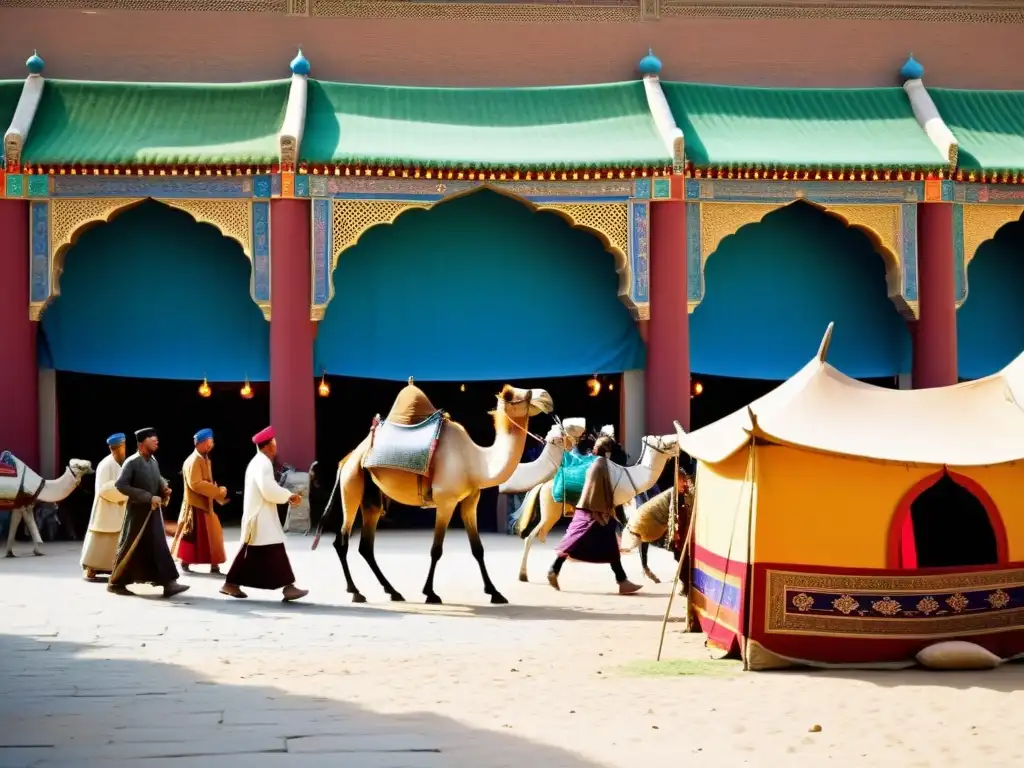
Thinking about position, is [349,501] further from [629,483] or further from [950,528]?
[950,528]

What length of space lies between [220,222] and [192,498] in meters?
6.20

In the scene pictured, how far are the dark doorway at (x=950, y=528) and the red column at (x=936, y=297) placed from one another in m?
9.24

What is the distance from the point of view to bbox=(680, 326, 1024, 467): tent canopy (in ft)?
30.2

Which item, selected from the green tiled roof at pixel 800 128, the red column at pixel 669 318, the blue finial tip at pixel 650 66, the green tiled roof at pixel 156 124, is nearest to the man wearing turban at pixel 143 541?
the green tiled roof at pixel 156 124

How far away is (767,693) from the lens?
8289mm

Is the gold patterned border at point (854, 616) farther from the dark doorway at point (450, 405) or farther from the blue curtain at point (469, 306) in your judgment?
the dark doorway at point (450, 405)

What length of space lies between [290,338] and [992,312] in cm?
1041

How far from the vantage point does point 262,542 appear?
1188 centimetres

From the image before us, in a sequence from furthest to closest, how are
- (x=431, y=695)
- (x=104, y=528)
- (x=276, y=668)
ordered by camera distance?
(x=104, y=528) → (x=276, y=668) → (x=431, y=695)

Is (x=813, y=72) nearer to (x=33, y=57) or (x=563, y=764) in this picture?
(x=33, y=57)

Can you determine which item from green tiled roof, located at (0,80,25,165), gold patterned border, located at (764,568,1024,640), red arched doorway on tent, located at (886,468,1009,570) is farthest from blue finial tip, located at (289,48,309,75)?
gold patterned border, located at (764,568,1024,640)

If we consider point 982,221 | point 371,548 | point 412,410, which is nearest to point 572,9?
point 982,221

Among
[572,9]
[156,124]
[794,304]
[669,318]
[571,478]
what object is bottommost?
[571,478]

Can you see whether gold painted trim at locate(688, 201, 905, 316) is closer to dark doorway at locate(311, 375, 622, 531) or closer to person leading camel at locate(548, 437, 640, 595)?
dark doorway at locate(311, 375, 622, 531)
